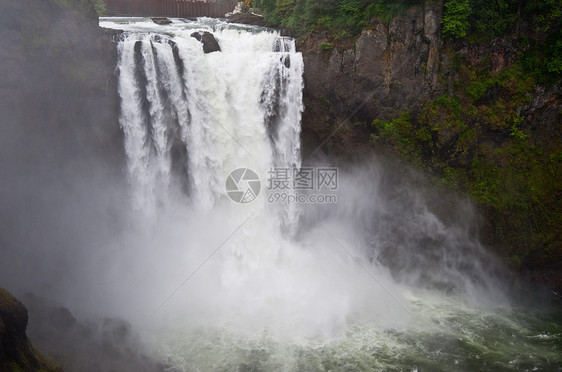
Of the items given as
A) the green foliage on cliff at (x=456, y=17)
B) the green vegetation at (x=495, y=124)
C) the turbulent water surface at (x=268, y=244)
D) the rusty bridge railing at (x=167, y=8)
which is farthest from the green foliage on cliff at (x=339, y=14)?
the rusty bridge railing at (x=167, y=8)

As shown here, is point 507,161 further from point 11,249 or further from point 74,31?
point 11,249

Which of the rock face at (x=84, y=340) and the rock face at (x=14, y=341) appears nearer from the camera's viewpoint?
the rock face at (x=14, y=341)

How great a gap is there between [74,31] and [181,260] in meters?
10.2

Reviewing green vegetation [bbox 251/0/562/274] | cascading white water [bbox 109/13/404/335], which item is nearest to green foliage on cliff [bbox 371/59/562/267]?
green vegetation [bbox 251/0/562/274]

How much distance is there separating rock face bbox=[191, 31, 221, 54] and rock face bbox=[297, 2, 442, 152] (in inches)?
158

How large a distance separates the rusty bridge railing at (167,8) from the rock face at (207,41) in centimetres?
927

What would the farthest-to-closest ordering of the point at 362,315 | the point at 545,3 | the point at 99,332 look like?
the point at 545,3
the point at 362,315
the point at 99,332

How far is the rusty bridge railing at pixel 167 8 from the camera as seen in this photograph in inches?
960

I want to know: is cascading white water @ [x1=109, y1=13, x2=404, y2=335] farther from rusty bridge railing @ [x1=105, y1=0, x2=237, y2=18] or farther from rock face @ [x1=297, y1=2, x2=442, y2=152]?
rusty bridge railing @ [x1=105, y1=0, x2=237, y2=18]

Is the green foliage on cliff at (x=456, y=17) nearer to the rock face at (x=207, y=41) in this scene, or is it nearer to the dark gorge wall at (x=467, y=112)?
the dark gorge wall at (x=467, y=112)

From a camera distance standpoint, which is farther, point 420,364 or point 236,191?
point 236,191

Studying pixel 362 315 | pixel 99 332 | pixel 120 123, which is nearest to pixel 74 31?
pixel 120 123

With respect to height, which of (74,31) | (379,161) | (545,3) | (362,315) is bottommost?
(362,315)

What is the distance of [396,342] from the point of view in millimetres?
14328
